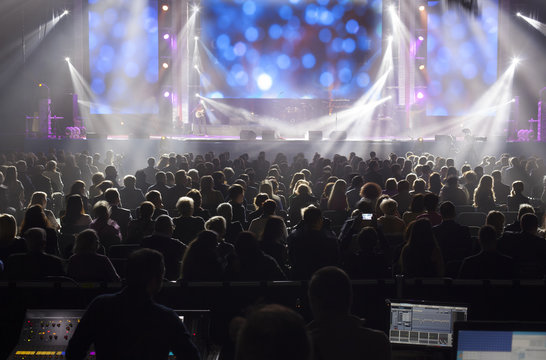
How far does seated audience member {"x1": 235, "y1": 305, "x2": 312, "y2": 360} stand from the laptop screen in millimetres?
1825

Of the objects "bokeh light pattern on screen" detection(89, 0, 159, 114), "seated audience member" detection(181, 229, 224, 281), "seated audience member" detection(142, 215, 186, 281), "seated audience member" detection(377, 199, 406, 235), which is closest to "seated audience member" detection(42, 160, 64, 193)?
"seated audience member" detection(142, 215, 186, 281)

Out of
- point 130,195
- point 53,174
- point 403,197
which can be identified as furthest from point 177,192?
point 53,174

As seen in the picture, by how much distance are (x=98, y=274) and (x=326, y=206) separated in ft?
16.2

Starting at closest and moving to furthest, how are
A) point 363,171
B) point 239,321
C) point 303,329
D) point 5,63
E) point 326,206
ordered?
point 303,329 → point 239,321 → point 326,206 → point 363,171 → point 5,63

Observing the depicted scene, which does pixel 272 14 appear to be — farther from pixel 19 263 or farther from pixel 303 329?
pixel 303 329

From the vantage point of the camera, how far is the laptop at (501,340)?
227 cm

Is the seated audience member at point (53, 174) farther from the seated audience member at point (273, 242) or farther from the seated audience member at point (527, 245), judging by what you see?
the seated audience member at point (527, 245)

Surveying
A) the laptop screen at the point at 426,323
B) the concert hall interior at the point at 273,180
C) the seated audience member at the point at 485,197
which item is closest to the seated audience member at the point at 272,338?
the concert hall interior at the point at 273,180

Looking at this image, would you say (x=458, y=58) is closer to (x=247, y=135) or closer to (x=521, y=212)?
(x=247, y=135)

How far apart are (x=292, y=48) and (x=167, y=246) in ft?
83.3

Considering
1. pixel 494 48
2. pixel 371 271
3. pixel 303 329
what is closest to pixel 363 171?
pixel 371 271

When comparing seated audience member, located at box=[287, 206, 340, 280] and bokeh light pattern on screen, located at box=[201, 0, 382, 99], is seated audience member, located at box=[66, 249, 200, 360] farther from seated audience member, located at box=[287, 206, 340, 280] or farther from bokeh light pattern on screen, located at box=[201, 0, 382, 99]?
bokeh light pattern on screen, located at box=[201, 0, 382, 99]

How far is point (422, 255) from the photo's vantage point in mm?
5117

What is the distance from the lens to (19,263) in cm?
491
